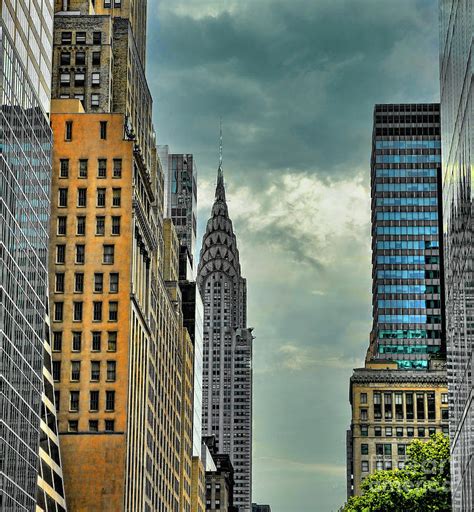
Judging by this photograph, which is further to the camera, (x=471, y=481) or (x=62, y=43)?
(x=62, y=43)

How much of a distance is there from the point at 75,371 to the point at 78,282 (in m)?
9.64

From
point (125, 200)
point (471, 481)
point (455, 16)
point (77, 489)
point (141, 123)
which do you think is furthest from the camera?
point (141, 123)

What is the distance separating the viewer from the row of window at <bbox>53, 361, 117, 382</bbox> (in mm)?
144000

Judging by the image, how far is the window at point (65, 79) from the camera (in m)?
159

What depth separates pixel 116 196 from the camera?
5866 inches

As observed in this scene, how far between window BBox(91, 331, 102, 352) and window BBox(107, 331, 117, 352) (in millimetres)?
950

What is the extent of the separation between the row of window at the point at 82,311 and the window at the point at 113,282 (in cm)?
142

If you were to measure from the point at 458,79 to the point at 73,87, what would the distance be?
92.5 metres

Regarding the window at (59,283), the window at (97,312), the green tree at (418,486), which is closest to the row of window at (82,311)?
the window at (97,312)

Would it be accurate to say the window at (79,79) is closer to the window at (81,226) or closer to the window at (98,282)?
the window at (81,226)

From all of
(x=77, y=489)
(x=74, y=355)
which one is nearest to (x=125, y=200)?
(x=74, y=355)

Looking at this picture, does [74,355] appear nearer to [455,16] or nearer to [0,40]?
[0,40]

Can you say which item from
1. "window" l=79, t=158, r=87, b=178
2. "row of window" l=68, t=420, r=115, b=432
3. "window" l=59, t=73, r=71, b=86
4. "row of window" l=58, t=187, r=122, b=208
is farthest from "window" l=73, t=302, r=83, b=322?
"window" l=59, t=73, r=71, b=86

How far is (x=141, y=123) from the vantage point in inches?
6762
